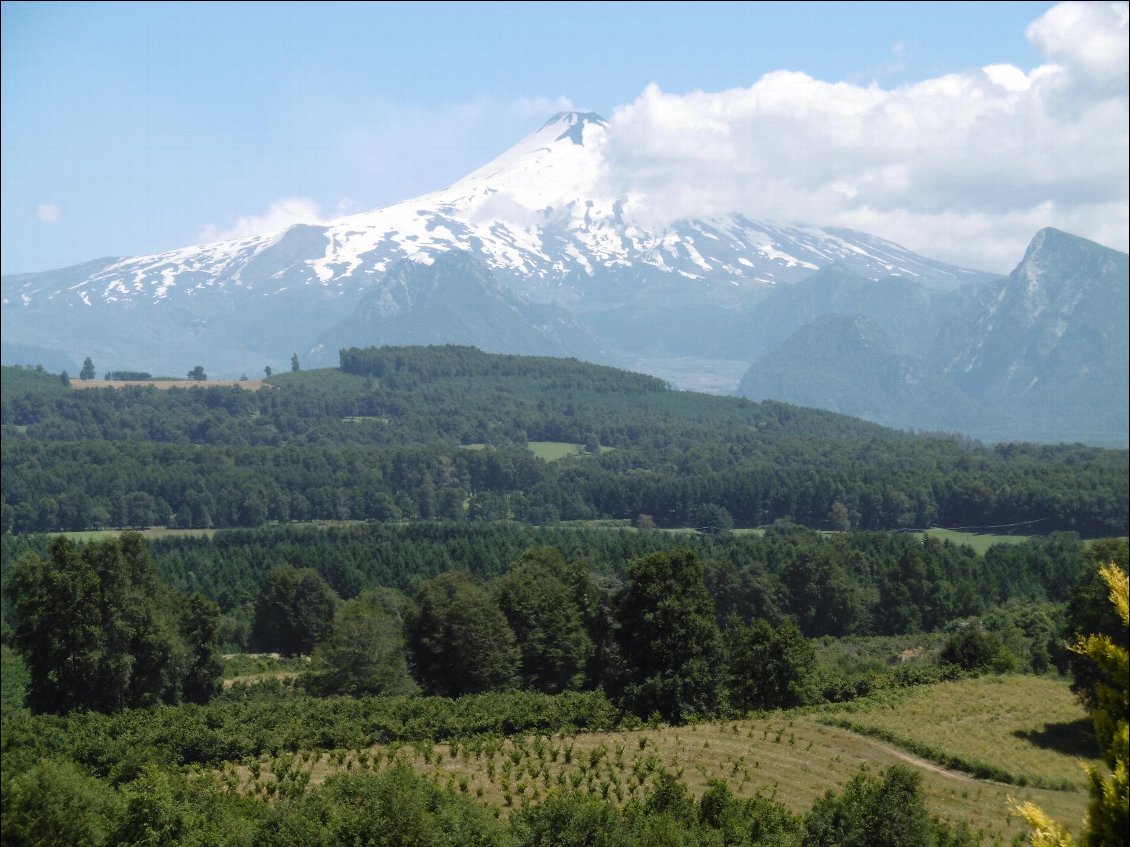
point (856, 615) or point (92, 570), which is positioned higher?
point (92, 570)

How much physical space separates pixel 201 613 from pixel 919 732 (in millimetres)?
37245

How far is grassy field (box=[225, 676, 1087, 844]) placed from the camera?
3941 centimetres

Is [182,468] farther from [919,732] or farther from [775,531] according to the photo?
[919,732]

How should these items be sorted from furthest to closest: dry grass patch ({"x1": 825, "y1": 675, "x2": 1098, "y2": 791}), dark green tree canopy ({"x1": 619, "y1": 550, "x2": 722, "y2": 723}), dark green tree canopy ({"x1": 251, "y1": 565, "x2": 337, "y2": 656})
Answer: dark green tree canopy ({"x1": 251, "y1": 565, "x2": 337, "y2": 656}) → dark green tree canopy ({"x1": 619, "y1": 550, "x2": 722, "y2": 723}) → dry grass patch ({"x1": 825, "y1": 675, "x2": 1098, "y2": 791})

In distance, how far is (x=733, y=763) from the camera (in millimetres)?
43062

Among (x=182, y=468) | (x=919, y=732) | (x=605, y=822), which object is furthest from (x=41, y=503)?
(x=605, y=822)

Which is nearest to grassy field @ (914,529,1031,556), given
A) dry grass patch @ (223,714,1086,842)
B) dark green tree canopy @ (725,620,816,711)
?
dark green tree canopy @ (725,620,816,711)

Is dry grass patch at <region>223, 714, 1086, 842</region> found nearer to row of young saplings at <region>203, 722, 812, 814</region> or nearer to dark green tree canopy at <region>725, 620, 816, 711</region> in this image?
row of young saplings at <region>203, 722, 812, 814</region>

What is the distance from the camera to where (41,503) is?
6078 inches

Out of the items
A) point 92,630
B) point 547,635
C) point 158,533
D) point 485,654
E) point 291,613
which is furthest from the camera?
point 158,533

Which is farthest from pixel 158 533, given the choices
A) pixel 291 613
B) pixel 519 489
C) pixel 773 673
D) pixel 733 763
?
pixel 733 763

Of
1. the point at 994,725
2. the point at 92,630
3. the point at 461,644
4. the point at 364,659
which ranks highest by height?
the point at 92,630

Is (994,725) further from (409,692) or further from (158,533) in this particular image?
(158,533)

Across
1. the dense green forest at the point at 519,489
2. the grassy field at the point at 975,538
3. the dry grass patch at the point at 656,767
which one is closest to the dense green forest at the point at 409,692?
the dry grass patch at the point at 656,767
